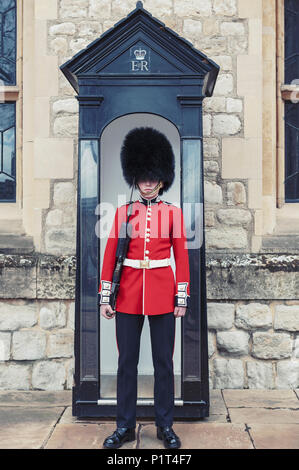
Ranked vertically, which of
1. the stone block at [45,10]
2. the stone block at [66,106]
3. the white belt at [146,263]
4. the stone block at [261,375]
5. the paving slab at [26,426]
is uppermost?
the stone block at [45,10]

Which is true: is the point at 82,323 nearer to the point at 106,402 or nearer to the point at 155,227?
the point at 106,402

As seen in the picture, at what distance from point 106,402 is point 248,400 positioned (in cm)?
102

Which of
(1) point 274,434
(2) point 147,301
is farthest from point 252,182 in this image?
(1) point 274,434

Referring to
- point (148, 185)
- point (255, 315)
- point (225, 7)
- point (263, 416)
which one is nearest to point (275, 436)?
point (263, 416)

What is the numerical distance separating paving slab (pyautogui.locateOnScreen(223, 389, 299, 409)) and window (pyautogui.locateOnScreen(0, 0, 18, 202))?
7.25 feet

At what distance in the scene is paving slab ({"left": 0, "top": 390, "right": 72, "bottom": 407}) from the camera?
3.51 metres

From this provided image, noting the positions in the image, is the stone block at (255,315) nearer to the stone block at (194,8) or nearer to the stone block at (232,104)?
Answer: the stone block at (232,104)

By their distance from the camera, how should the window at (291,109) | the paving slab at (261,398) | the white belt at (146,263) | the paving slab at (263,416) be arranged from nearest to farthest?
the white belt at (146,263) < the paving slab at (263,416) < the paving slab at (261,398) < the window at (291,109)

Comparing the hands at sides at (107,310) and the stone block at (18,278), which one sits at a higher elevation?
the stone block at (18,278)

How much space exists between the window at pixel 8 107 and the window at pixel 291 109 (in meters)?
2.14

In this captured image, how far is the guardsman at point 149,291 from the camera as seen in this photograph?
9.22ft

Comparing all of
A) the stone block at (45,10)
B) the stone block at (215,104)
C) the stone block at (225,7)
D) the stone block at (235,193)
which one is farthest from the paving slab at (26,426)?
the stone block at (225,7)

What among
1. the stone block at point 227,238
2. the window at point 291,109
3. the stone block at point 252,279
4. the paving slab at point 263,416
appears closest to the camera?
the paving slab at point 263,416

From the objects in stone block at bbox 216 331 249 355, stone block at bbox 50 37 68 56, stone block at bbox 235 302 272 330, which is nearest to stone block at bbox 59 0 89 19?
stone block at bbox 50 37 68 56
